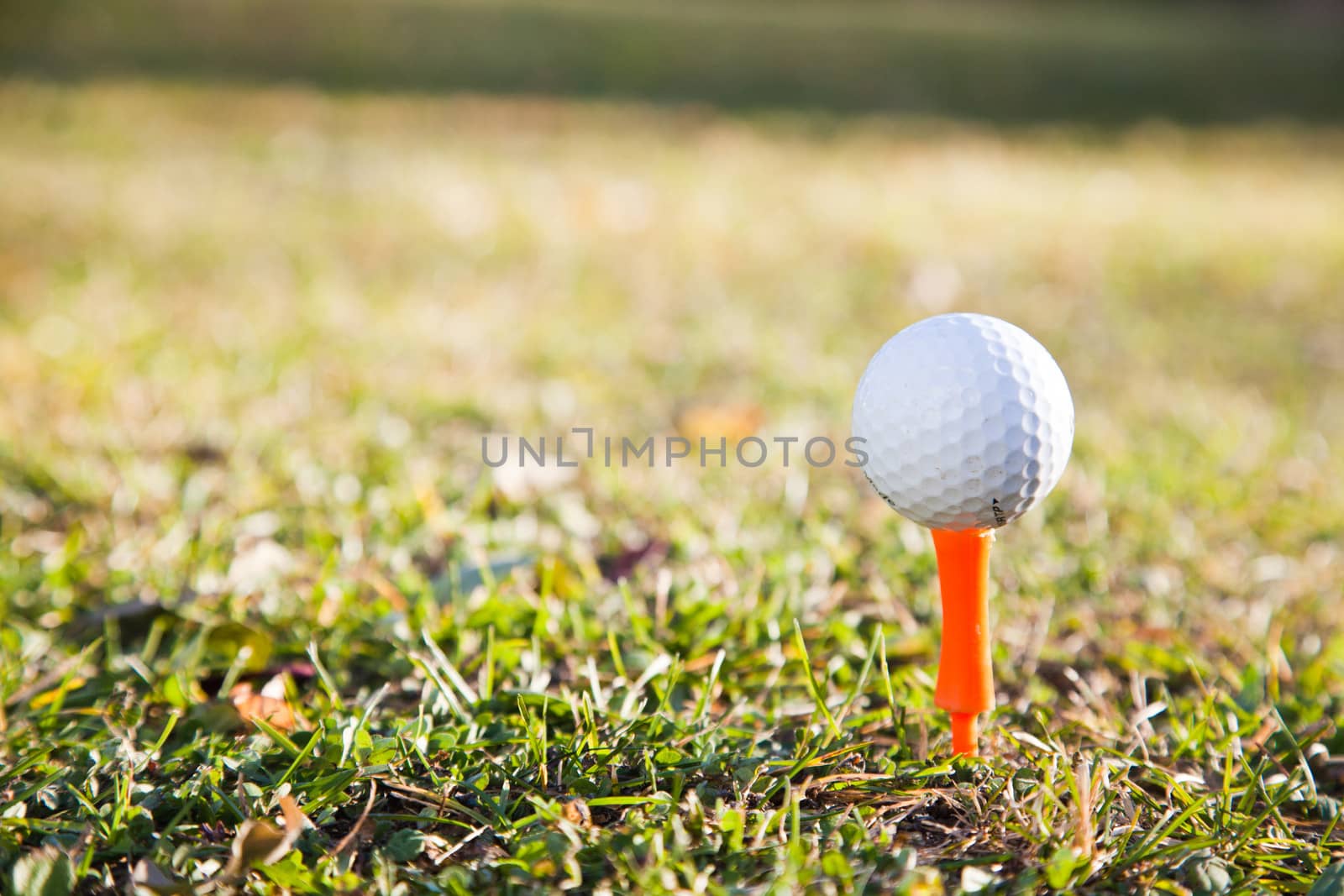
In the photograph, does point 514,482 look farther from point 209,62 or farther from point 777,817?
point 209,62

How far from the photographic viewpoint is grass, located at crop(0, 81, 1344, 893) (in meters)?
1.26

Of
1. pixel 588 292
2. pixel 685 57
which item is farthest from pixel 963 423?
pixel 685 57

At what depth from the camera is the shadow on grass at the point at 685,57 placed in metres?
7.71

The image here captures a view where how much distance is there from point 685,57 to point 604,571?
25.3 feet

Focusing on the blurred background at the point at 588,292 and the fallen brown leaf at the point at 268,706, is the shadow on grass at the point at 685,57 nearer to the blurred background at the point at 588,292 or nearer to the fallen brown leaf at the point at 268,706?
the blurred background at the point at 588,292

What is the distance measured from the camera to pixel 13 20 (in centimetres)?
782

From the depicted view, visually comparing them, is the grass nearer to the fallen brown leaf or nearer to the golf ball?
the fallen brown leaf

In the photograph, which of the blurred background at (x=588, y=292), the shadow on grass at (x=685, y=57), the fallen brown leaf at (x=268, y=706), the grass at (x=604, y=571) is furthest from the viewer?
the shadow on grass at (x=685, y=57)

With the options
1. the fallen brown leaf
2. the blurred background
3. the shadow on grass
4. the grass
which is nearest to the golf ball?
the grass

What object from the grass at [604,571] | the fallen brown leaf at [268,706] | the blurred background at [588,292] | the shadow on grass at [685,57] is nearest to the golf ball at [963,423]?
the grass at [604,571]

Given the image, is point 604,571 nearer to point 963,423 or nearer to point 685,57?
point 963,423

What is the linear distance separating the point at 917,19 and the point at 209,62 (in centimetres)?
775

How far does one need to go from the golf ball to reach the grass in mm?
334

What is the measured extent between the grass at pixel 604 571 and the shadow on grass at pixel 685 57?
3.41 meters
